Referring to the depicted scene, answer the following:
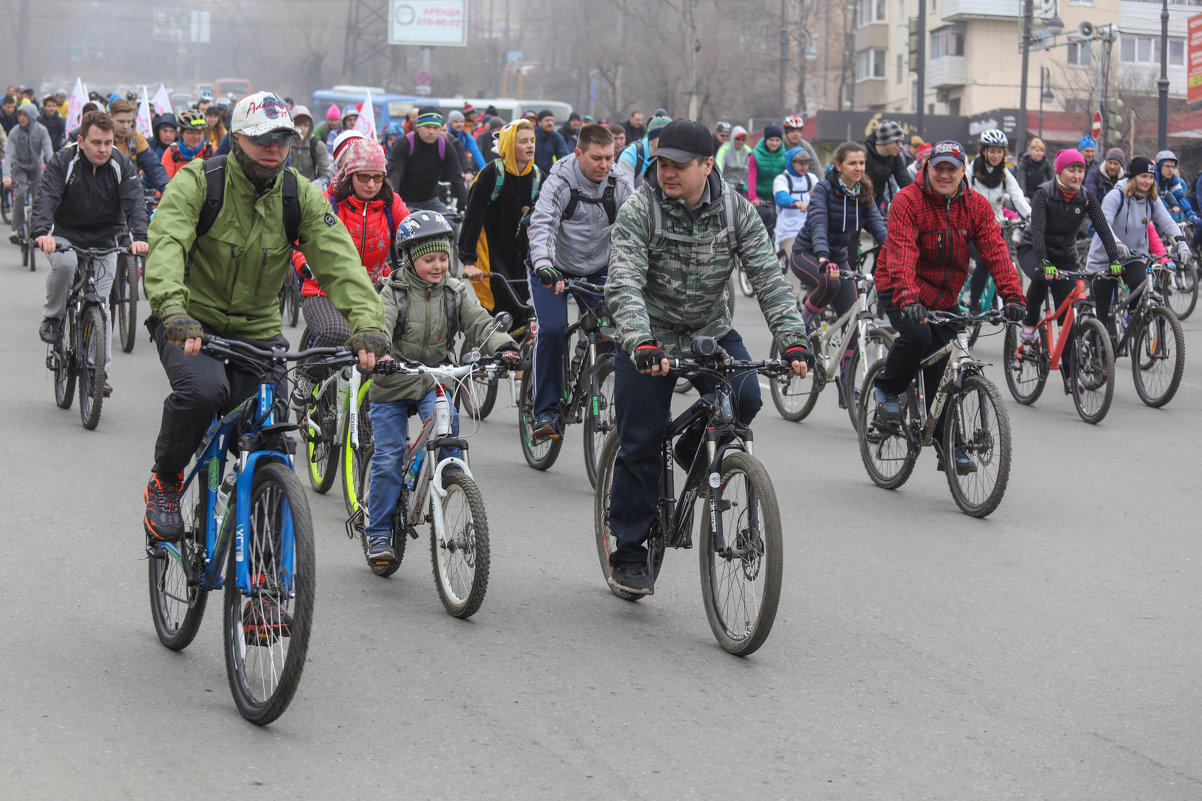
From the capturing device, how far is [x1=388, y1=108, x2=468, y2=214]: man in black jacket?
47.6 ft

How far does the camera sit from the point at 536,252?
9438 mm

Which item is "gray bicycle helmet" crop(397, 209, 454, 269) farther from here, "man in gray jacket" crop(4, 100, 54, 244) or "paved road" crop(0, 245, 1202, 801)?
"man in gray jacket" crop(4, 100, 54, 244)

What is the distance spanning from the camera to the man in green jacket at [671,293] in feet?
20.7

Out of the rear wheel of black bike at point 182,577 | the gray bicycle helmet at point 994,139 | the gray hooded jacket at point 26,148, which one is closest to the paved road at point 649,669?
the rear wheel of black bike at point 182,577

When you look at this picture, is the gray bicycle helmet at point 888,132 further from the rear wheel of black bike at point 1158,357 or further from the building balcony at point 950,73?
the building balcony at point 950,73

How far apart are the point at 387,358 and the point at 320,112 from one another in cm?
6731

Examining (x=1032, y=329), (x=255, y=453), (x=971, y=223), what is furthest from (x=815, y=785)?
(x=1032, y=329)

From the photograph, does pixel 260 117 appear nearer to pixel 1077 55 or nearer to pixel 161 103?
pixel 161 103

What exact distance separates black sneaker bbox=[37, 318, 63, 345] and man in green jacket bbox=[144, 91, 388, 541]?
6.11 m

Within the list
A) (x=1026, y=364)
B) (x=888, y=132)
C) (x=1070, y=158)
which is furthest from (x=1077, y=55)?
(x=1070, y=158)

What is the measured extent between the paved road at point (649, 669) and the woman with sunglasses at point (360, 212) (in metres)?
1.03

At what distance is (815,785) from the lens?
4840mm

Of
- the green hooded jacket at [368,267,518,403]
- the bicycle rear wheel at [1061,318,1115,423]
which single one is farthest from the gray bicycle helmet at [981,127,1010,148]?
the green hooded jacket at [368,267,518,403]

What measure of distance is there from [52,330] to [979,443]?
6480 millimetres
